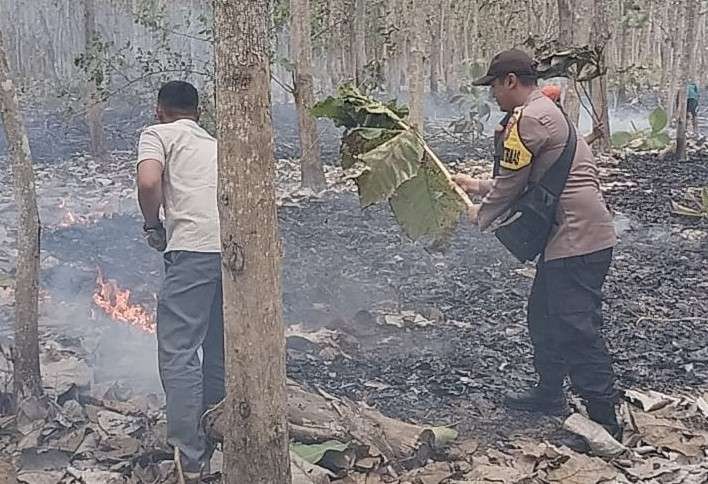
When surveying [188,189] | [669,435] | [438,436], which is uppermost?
[188,189]

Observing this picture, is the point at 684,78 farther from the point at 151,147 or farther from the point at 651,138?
the point at 151,147

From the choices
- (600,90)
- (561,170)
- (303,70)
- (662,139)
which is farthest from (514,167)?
(662,139)

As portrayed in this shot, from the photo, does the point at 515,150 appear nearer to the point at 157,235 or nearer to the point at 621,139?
the point at 157,235

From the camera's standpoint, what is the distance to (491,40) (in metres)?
35.9

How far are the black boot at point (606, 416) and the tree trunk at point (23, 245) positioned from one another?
8.83 feet

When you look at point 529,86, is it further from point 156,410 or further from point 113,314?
point 113,314

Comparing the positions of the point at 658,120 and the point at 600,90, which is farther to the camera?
the point at 658,120

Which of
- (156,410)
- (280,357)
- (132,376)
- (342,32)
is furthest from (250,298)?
(342,32)

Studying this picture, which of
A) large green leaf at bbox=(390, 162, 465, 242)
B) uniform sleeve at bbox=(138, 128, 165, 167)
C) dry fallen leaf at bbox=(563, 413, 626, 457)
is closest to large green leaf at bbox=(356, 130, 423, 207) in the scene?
large green leaf at bbox=(390, 162, 465, 242)

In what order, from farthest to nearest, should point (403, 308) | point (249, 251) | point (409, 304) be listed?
point (409, 304) → point (403, 308) → point (249, 251)

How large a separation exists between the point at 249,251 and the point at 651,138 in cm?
1608

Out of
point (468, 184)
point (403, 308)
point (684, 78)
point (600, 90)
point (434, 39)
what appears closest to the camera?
point (468, 184)

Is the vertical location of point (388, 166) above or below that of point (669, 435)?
above

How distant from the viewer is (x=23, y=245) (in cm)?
425
